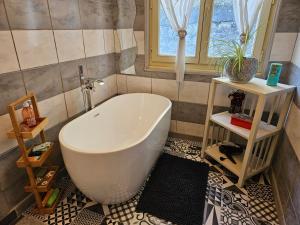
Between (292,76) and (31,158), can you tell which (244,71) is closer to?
(292,76)

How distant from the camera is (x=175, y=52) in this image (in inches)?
81.6

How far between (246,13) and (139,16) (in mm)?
1040

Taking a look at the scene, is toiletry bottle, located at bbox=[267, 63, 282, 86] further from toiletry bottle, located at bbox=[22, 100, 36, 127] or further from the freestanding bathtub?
toiletry bottle, located at bbox=[22, 100, 36, 127]

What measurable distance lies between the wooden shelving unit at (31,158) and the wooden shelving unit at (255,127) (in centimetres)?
143

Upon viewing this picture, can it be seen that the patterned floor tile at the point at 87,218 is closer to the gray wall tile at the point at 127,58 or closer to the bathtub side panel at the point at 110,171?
the bathtub side panel at the point at 110,171

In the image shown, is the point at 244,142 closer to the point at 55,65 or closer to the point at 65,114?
the point at 65,114

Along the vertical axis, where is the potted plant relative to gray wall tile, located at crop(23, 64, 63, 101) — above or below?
above

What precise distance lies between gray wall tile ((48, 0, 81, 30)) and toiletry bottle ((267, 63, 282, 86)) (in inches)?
65.3

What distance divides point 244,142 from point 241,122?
592 mm

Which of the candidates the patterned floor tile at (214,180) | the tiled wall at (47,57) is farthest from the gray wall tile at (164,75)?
the patterned floor tile at (214,180)

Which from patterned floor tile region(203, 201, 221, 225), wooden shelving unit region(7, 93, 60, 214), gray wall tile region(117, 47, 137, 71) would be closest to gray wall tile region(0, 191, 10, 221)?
wooden shelving unit region(7, 93, 60, 214)

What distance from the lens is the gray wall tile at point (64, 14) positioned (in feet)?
4.69

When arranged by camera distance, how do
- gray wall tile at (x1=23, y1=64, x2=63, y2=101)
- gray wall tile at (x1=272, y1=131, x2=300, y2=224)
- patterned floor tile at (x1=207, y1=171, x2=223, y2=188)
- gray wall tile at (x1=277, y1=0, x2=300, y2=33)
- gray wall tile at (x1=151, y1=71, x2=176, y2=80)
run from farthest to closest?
gray wall tile at (x1=151, y1=71, x2=176, y2=80) → patterned floor tile at (x1=207, y1=171, x2=223, y2=188) → gray wall tile at (x1=277, y1=0, x2=300, y2=33) → gray wall tile at (x1=23, y1=64, x2=63, y2=101) → gray wall tile at (x1=272, y1=131, x2=300, y2=224)

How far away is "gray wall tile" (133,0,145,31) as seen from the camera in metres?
1.96
